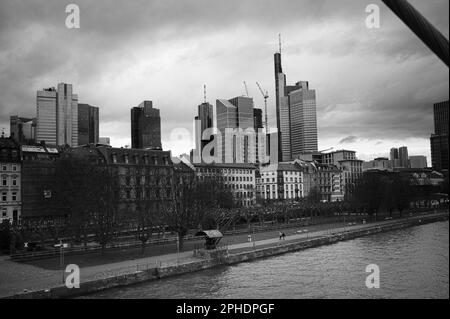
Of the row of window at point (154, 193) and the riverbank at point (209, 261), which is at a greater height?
the row of window at point (154, 193)

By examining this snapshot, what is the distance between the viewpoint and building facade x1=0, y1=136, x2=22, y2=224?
2867 inches

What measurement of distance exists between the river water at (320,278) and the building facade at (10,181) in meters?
48.5

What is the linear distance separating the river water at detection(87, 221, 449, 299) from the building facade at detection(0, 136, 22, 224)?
48482mm

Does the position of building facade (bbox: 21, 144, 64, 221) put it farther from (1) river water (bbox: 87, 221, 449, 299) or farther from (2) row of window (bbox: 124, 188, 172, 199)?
(1) river water (bbox: 87, 221, 449, 299)

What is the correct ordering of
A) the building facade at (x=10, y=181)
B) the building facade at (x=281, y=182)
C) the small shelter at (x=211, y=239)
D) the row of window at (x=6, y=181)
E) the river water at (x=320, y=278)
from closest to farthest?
the river water at (x=320, y=278), the small shelter at (x=211, y=239), the building facade at (x=10, y=181), the row of window at (x=6, y=181), the building facade at (x=281, y=182)

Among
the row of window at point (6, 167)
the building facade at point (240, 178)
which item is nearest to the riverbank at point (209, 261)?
the row of window at point (6, 167)

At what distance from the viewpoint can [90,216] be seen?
53062 millimetres

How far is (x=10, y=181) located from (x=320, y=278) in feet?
201

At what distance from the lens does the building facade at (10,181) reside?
72812mm

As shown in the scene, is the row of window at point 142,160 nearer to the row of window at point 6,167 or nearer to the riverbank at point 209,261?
the row of window at point 6,167

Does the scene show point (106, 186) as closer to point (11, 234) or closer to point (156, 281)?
point (11, 234)

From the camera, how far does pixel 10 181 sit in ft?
244

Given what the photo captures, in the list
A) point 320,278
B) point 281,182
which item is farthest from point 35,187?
point 281,182
